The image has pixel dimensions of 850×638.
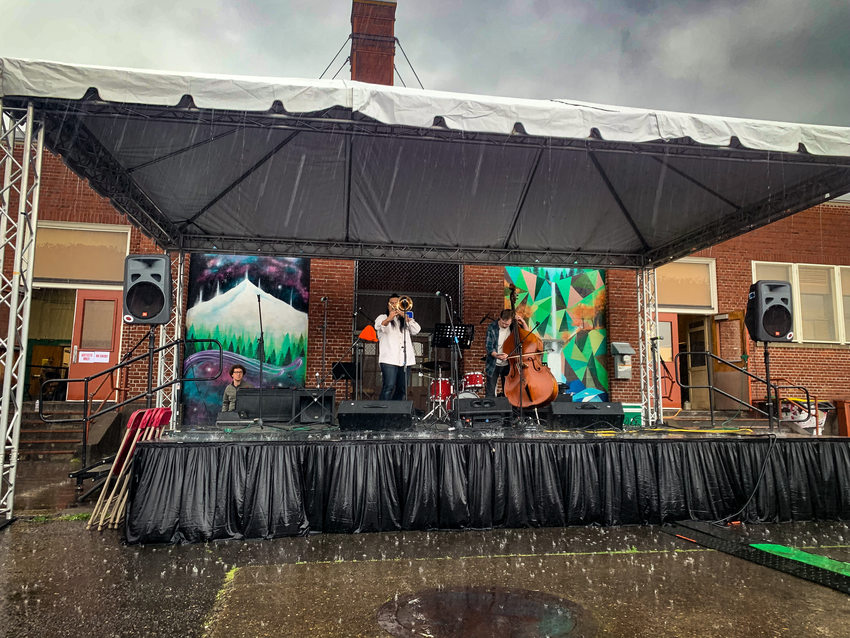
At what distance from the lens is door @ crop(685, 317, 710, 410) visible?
1272cm

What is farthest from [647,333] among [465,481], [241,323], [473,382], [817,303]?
[241,323]

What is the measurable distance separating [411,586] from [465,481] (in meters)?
1.49

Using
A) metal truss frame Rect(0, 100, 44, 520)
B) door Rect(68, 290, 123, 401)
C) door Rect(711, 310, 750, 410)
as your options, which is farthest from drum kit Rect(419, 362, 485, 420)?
door Rect(711, 310, 750, 410)

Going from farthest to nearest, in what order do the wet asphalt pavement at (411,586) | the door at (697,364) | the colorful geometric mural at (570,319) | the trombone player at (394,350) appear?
the door at (697,364) → the colorful geometric mural at (570,319) → the trombone player at (394,350) → the wet asphalt pavement at (411,586)

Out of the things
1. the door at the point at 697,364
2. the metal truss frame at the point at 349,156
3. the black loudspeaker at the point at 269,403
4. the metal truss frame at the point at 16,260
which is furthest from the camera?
the door at the point at 697,364

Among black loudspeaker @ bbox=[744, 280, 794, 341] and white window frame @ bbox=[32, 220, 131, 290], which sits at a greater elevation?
white window frame @ bbox=[32, 220, 131, 290]

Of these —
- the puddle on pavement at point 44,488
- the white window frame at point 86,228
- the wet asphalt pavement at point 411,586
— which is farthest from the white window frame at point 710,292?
the puddle on pavement at point 44,488

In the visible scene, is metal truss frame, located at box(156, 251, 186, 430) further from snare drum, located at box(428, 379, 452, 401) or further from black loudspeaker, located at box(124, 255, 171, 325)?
snare drum, located at box(428, 379, 452, 401)

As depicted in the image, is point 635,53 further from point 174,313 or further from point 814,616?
point 814,616

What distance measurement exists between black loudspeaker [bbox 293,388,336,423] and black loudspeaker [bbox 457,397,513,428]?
2.02 metres

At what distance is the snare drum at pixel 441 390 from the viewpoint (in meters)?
8.13

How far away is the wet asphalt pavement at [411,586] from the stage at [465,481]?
6.8 inches

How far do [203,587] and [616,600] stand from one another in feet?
7.39

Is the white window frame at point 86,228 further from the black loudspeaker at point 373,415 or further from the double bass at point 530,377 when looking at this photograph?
the double bass at point 530,377
